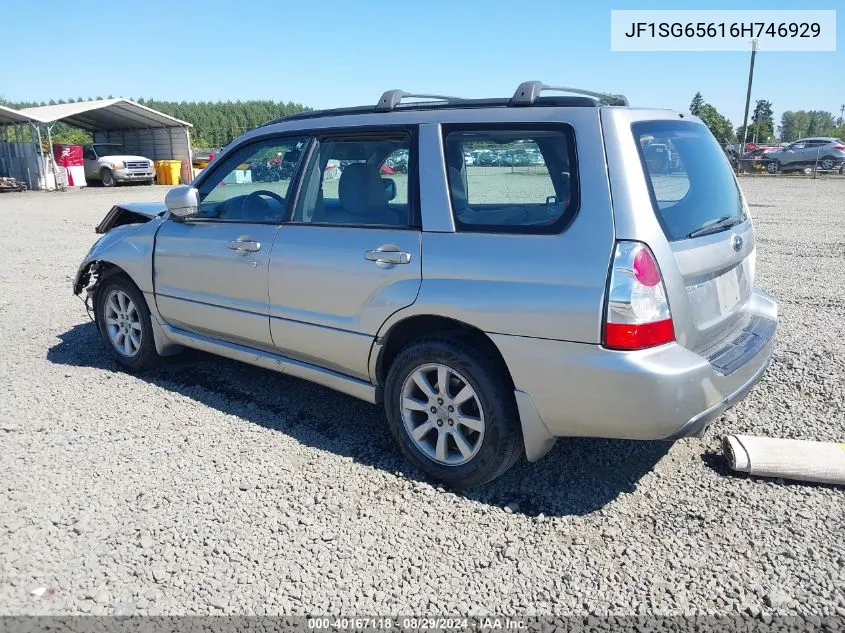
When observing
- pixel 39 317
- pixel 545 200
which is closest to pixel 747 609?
pixel 545 200

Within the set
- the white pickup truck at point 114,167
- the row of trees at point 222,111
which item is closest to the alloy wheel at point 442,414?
the white pickup truck at point 114,167

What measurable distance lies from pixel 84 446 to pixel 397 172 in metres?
2.43

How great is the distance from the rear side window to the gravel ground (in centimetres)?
140

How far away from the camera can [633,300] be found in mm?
2797

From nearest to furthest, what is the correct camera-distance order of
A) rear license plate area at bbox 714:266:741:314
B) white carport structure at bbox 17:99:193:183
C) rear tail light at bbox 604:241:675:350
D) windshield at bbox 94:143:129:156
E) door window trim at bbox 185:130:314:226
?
rear tail light at bbox 604:241:675:350 → rear license plate area at bbox 714:266:741:314 → door window trim at bbox 185:130:314:226 → white carport structure at bbox 17:99:193:183 → windshield at bbox 94:143:129:156

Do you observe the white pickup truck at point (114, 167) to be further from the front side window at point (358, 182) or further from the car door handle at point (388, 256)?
the car door handle at point (388, 256)

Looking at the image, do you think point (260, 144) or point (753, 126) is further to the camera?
point (753, 126)

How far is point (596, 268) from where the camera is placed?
285 cm

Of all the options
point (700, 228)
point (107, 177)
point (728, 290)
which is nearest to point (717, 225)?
point (700, 228)

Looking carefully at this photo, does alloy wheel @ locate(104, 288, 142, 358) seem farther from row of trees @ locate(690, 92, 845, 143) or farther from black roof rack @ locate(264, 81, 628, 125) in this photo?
row of trees @ locate(690, 92, 845, 143)

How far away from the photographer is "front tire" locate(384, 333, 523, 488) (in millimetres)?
3225

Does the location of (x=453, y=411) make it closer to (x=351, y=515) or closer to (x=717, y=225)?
(x=351, y=515)

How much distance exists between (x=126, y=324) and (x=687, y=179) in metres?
4.16

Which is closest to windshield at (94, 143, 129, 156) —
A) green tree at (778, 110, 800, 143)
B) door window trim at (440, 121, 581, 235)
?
door window trim at (440, 121, 581, 235)
